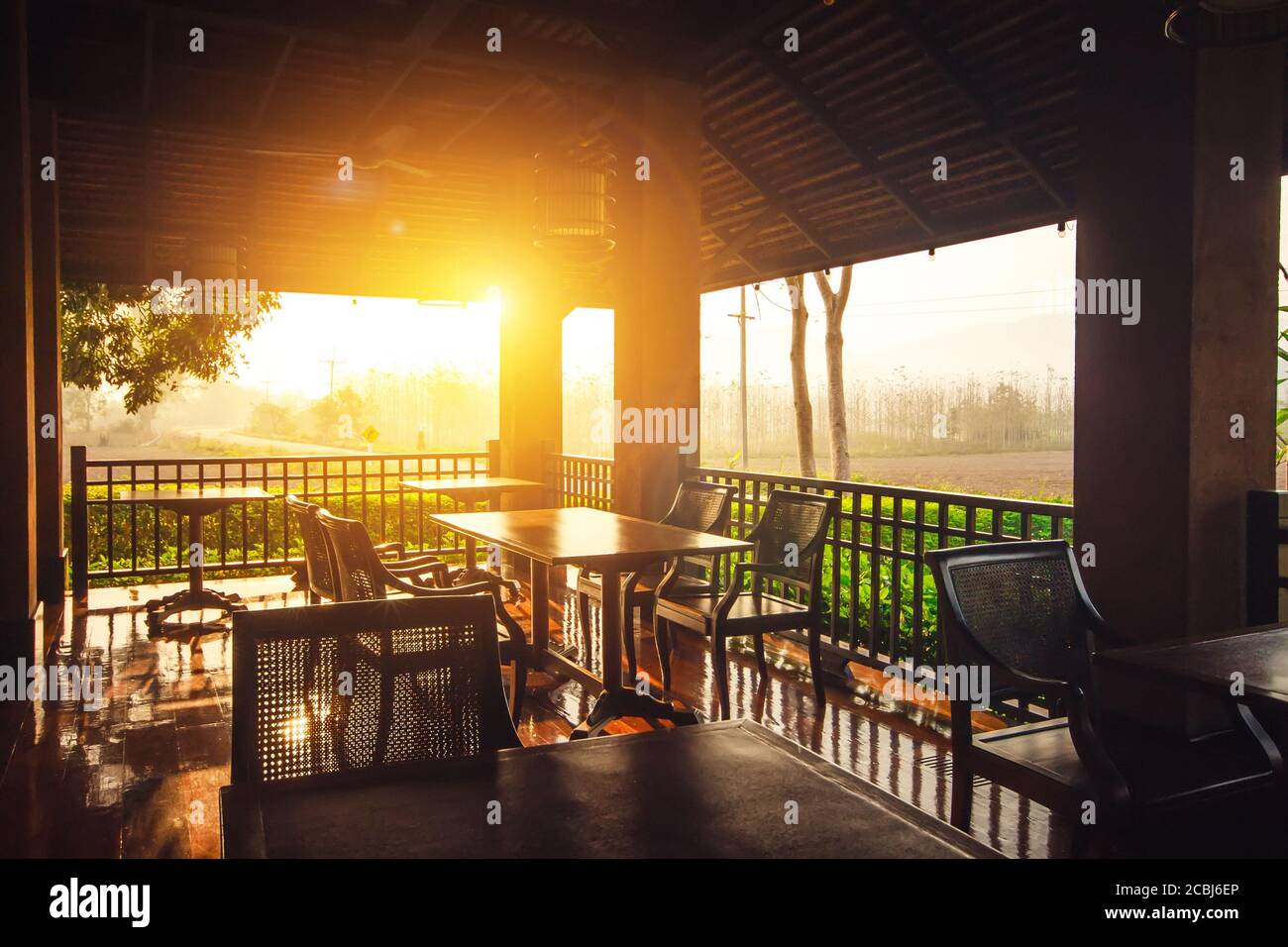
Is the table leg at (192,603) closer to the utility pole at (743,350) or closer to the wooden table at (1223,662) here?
the wooden table at (1223,662)

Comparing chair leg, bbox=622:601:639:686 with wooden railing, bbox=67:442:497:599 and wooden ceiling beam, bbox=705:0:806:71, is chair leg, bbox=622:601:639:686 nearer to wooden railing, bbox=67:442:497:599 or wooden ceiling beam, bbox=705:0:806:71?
wooden railing, bbox=67:442:497:599

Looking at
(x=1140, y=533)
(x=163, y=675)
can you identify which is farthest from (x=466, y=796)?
(x=163, y=675)

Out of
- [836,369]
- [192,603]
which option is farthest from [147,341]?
[836,369]

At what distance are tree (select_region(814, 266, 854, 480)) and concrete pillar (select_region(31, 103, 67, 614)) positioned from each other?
44.2 feet

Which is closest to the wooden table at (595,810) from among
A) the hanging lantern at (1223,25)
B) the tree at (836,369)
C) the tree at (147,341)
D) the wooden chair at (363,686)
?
the wooden chair at (363,686)

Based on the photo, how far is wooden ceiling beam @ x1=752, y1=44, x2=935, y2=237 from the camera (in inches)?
216

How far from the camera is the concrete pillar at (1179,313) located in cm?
274

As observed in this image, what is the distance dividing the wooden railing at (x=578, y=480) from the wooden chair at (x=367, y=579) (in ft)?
10.1

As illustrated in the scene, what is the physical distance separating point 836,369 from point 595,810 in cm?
1716

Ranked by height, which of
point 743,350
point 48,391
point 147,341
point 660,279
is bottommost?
point 48,391

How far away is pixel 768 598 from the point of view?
4379 mm

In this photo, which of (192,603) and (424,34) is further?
(192,603)

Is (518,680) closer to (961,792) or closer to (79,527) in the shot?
(961,792)
